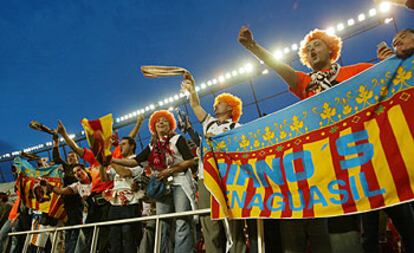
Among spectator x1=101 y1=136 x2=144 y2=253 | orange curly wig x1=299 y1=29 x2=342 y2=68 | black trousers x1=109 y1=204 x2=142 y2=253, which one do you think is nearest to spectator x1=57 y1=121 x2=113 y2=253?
spectator x1=101 y1=136 x2=144 y2=253

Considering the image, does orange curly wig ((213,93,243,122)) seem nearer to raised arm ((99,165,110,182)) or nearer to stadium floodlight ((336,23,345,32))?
raised arm ((99,165,110,182))

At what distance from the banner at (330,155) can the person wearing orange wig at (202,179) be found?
0.70ft

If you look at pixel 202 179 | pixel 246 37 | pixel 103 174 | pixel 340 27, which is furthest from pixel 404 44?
pixel 340 27

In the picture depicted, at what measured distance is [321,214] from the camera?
207 cm

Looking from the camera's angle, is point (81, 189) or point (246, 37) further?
point (81, 189)

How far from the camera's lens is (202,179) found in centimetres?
301

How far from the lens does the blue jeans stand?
3031 millimetres

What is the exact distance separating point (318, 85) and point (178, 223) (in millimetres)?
1938

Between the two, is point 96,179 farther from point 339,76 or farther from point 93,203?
point 339,76

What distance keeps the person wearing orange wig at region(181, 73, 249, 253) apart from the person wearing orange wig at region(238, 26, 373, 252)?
468mm

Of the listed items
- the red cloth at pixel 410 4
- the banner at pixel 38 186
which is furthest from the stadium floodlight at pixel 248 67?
the red cloth at pixel 410 4

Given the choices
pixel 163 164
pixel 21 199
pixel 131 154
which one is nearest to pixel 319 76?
pixel 163 164

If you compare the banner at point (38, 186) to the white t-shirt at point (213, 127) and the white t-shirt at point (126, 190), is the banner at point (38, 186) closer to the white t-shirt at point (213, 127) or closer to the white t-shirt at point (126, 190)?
the white t-shirt at point (126, 190)

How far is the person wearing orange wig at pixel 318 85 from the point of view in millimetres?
1985
